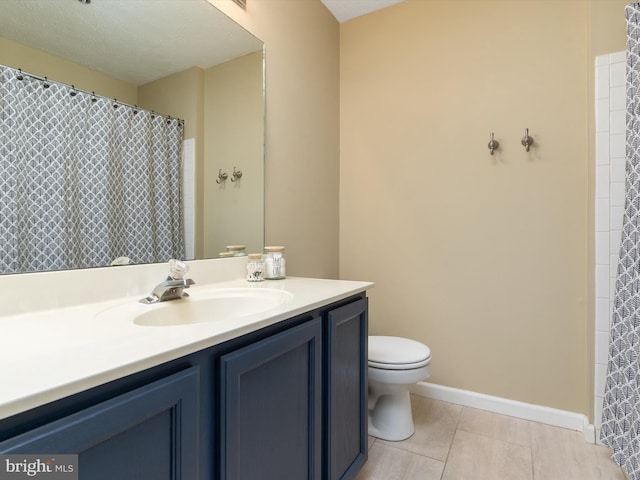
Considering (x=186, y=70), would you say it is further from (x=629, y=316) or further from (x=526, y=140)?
(x=629, y=316)

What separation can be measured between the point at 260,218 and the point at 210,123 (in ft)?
1.62

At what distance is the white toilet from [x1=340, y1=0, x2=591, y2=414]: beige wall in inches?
18.7

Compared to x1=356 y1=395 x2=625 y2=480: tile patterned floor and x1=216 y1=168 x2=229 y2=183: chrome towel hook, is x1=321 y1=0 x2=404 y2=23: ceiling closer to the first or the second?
x1=216 y1=168 x2=229 y2=183: chrome towel hook

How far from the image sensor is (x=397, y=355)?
168cm

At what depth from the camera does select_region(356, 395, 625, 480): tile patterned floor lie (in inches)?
56.7

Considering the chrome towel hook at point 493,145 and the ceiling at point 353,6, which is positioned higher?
the ceiling at point 353,6

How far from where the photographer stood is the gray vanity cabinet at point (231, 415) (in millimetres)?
488

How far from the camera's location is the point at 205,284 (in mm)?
1388

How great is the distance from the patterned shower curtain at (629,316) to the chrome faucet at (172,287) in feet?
5.75

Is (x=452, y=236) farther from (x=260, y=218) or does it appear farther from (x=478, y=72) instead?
(x=260, y=218)

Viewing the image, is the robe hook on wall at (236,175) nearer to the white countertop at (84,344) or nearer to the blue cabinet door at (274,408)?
the white countertop at (84,344)

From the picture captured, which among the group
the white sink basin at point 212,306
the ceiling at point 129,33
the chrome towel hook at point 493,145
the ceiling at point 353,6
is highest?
the ceiling at point 353,6

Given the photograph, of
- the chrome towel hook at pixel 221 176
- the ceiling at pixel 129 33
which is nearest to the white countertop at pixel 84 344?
the chrome towel hook at pixel 221 176

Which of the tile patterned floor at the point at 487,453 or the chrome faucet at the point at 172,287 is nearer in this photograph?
the chrome faucet at the point at 172,287
